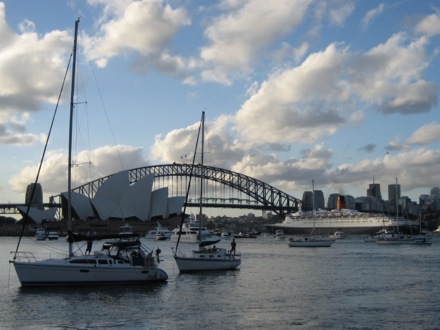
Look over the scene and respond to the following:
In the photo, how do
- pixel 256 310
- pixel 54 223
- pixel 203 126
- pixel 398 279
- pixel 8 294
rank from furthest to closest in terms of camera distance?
pixel 54 223 < pixel 203 126 < pixel 398 279 < pixel 8 294 < pixel 256 310

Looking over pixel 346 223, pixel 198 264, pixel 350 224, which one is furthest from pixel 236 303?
pixel 350 224

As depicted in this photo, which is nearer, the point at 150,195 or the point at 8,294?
the point at 8,294

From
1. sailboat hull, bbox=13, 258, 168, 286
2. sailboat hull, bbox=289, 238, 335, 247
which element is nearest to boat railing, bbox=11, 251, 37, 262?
sailboat hull, bbox=13, 258, 168, 286

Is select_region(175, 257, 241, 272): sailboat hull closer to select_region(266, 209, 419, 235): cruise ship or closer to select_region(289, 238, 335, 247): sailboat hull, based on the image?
select_region(289, 238, 335, 247): sailboat hull

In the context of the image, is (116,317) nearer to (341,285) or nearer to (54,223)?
(341,285)

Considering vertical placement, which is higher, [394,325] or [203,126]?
[203,126]

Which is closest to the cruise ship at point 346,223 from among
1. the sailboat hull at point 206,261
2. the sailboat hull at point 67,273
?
the sailboat hull at point 206,261

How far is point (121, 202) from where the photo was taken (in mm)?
160750

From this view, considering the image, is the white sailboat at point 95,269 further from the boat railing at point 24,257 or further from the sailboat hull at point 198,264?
the sailboat hull at point 198,264

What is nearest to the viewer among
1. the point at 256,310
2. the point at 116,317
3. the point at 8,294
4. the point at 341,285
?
the point at 116,317

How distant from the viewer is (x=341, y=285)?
1366 inches

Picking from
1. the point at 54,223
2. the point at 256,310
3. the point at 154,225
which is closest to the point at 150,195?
the point at 154,225

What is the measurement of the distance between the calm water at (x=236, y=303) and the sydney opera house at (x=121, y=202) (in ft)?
383

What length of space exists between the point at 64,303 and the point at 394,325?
13.9 meters
